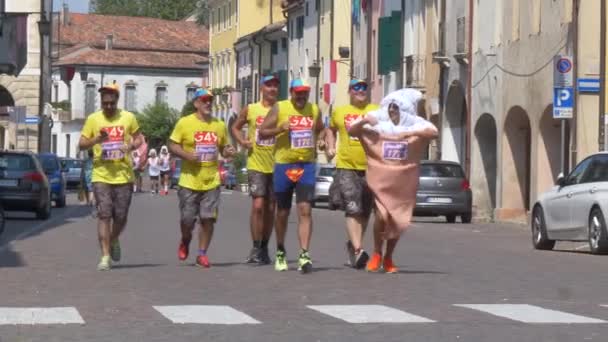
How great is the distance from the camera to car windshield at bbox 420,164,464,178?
39.7 meters

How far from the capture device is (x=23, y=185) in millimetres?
36094

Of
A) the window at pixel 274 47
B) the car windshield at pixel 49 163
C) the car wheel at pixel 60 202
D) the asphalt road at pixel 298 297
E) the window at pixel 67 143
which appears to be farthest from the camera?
the window at pixel 67 143

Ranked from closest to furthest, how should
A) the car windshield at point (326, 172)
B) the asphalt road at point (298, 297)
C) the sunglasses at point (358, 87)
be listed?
the asphalt road at point (298, 297)
the sunglasses at point (358, 87)
the car windshield at point (326, 172)

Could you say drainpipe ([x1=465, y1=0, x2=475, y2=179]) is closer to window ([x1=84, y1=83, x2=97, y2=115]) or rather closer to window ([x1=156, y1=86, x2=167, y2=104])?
window ([x1=84, y1=83, x2=97, y2=115])

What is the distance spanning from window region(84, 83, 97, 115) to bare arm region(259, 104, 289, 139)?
10914cm

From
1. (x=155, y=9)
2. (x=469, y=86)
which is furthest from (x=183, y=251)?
(x=155, y=9)

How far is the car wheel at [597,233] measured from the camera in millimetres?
23000

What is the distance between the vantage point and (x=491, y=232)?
3428 cm

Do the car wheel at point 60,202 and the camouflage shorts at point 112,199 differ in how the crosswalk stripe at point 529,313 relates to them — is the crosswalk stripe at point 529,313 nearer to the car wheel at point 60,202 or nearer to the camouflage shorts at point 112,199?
the camouflage shorts at point 112,199

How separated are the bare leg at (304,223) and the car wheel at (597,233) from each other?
716 cm

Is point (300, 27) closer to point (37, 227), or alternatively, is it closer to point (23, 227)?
point (23, 227)

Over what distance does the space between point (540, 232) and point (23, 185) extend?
46.8ft

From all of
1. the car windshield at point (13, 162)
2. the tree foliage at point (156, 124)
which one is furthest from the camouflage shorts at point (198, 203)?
the tree foliage at point (156, 124)

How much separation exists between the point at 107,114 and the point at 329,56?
187 feet
